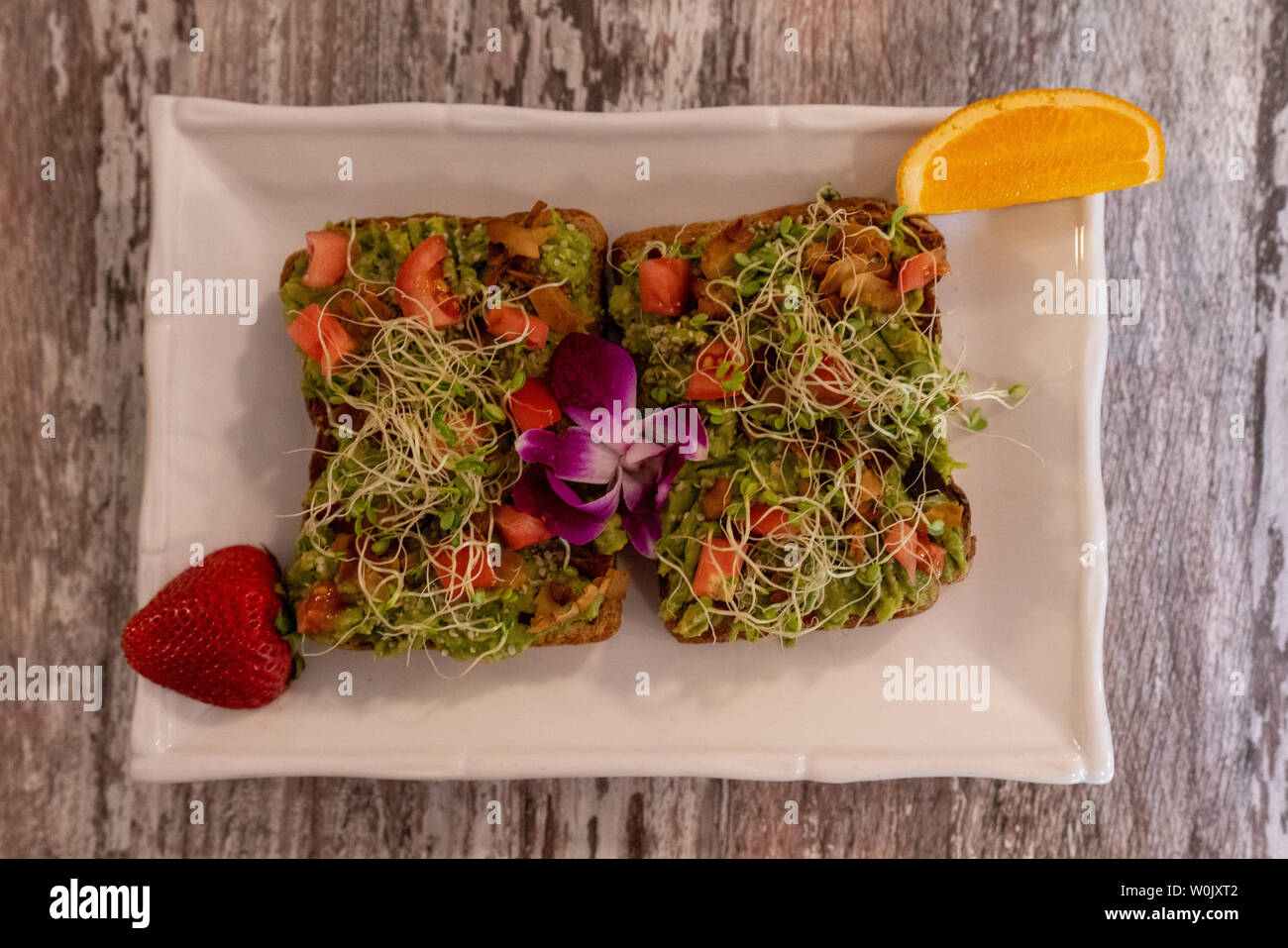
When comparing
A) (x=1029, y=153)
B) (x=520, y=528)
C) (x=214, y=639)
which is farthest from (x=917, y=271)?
(x=214, y=639)

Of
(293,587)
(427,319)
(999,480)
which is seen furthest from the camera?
(999,480)

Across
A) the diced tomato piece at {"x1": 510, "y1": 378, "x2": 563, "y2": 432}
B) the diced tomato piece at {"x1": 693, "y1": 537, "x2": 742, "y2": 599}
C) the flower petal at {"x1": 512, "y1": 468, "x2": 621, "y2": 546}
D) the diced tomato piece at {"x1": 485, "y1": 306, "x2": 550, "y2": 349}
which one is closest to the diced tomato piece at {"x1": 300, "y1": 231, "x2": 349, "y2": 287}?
the diced tomato piece at {"x1": 485, "y1": 306, "x2": 550, "y2": 349}

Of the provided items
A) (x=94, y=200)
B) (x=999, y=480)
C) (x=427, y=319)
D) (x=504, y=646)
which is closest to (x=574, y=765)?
(x=504, y=646)

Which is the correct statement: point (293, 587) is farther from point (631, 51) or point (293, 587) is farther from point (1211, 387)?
point (1211, 387)

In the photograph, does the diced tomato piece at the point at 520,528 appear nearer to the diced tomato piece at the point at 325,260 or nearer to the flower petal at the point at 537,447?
the flower petal at the point at 537,447

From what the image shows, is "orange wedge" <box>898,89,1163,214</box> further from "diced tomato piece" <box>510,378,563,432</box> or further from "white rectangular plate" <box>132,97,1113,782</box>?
"diced tomato piece" <box>510,378,563,432</box>

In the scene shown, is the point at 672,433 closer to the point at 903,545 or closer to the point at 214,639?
the point at 903,545
